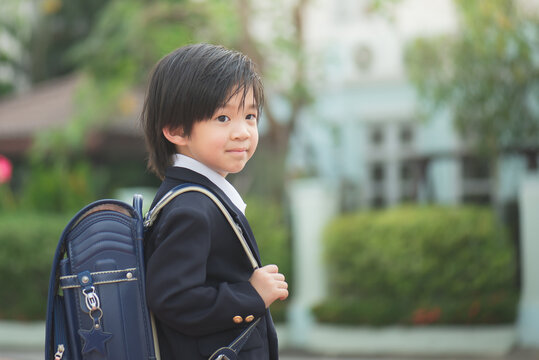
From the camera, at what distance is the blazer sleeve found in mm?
1750

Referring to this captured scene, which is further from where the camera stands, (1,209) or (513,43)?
(1,209)

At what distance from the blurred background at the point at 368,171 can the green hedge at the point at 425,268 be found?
16 millimetres

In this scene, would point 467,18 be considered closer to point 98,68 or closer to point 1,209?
point 98,68

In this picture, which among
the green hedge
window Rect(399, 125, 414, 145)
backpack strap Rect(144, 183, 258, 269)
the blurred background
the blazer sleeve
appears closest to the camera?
the blazer sleeve

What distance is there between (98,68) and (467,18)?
5.27m

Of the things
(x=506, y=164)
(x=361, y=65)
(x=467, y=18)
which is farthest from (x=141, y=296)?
(x=361, y=65)

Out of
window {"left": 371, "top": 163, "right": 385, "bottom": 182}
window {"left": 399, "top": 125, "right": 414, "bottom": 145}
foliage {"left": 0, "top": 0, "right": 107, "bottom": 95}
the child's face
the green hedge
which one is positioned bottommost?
the green hedge

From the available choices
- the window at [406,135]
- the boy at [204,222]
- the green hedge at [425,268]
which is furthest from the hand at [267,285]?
the window at [406,135]

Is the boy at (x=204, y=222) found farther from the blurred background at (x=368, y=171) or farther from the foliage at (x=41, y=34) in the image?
the foliage at (x=41, y=34)

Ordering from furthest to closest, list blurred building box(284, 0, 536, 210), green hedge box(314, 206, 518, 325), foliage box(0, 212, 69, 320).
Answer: blurred building box(284, 0, 536, 210), foliage box(0, 212, 69, 320), green hedge box(314, 206, 518, 325)

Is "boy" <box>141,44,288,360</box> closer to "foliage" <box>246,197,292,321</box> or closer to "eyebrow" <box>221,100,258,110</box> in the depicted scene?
"eyebrow" <box>221,100,258,110</box>

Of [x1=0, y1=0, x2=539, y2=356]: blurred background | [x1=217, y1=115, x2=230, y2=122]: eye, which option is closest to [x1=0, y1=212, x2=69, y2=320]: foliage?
[x1=0, y1=0, x2=539, y2=356]: blurred background

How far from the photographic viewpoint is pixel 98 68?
10.5 m

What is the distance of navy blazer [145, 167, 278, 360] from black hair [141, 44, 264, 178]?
0.49ft
